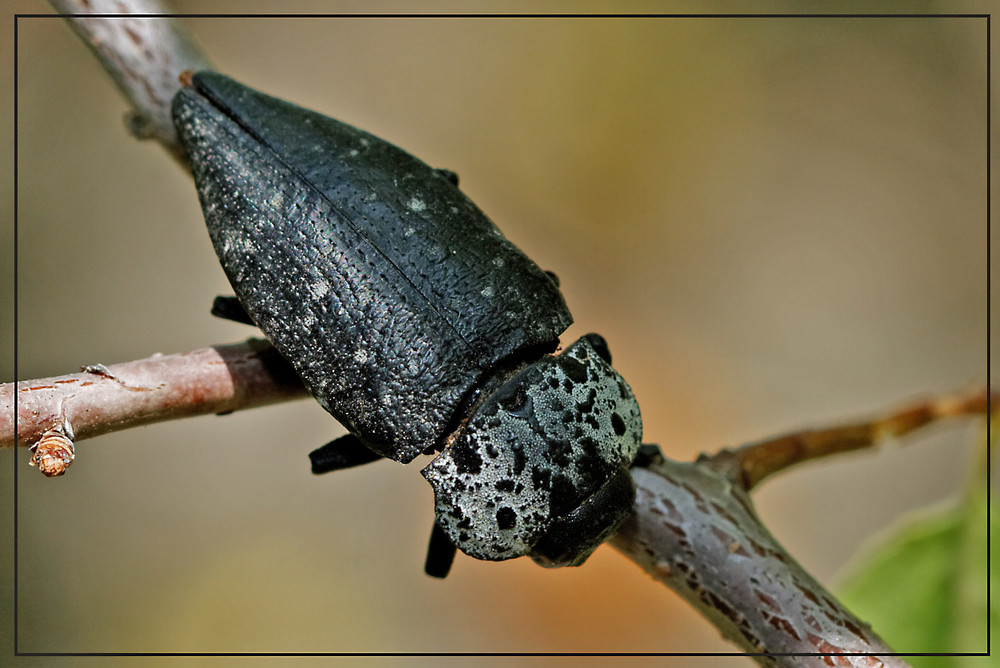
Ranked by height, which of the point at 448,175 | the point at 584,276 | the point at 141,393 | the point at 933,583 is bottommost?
the point at 141,393

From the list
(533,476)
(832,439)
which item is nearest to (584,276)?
(832,439)

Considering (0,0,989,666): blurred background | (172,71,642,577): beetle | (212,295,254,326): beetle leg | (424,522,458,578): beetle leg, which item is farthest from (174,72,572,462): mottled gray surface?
(0,0,989,666): blurred background

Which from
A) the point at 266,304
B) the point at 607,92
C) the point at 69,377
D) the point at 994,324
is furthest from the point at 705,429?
Answer: the point at 69,377

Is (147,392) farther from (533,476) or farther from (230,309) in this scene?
(533,476)

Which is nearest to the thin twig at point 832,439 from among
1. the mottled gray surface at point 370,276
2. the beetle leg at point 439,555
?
the mottled gray surface at point 370,276

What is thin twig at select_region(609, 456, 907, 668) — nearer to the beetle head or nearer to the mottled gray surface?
the beetle head

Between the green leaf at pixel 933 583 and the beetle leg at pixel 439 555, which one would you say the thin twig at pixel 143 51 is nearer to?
the beetle leg at pixel 439 555

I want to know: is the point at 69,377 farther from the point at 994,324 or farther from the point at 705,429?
the point at 994,324
